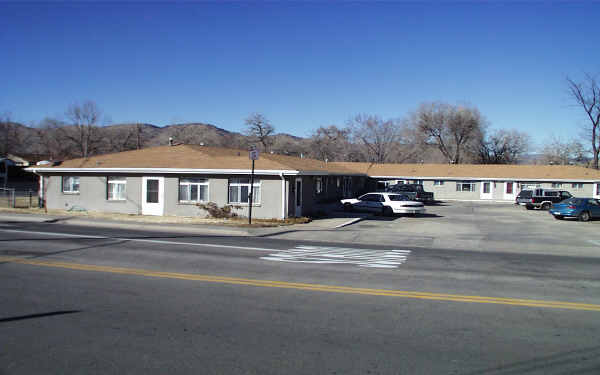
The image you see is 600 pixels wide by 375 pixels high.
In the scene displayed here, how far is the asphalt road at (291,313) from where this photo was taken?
548cm

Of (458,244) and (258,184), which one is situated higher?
(258,184)

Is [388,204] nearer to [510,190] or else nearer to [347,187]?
[347,187]

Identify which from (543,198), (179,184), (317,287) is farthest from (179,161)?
(543,198)

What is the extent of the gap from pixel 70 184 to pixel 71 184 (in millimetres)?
80

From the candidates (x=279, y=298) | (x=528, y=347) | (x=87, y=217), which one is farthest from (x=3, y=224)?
(x=528, y=347)

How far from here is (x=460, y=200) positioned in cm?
4744

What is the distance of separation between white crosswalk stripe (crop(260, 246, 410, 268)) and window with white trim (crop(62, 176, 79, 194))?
1755cm

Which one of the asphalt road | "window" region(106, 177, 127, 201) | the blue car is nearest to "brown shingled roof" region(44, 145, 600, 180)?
"window" region(106, 177, 127, 201)

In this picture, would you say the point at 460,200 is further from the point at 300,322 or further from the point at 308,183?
the point at 300,322

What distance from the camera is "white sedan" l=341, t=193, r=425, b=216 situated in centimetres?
2788

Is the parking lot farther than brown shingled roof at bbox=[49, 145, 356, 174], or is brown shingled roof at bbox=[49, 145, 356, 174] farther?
brown shingled roof at bbox=[49, 145, 356, 174]

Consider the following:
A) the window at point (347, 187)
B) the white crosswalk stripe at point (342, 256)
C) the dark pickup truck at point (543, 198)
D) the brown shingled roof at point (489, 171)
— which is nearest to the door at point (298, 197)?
the white crosswalk stripe at point (342, 256)

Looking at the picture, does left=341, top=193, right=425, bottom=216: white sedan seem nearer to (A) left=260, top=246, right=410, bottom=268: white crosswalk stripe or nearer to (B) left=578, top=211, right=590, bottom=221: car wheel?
(B) left=578, top=211, right=590, bottom=221: car wheel

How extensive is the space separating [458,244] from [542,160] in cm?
7963
